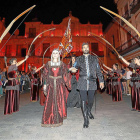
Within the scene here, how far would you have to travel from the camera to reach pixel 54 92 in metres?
3.35

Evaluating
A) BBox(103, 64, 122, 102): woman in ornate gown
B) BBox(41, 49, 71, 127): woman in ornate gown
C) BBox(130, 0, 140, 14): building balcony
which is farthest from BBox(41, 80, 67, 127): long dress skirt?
BBox(130, 0, 140, 14): building balcony

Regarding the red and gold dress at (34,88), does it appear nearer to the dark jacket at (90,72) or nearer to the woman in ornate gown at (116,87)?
the woman in ornate gown at (116,87)

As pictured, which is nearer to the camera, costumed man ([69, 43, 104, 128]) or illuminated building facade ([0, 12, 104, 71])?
costumed man ([69, 43, 104, 128])

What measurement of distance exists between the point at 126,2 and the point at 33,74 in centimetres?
1746

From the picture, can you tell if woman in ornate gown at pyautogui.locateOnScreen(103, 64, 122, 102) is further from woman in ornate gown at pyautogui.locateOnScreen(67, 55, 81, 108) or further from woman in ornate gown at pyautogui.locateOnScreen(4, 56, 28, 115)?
woman in ornate gown at pyautogui.locateOnScreen(4, 56, 28, 115)

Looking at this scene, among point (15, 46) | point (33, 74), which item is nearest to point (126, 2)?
point (33, 74)

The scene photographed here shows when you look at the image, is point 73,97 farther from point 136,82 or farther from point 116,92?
point 116,92

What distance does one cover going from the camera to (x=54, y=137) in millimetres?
2598

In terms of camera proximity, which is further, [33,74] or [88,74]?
[33,74]

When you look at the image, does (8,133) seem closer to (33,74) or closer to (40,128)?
(40,128)

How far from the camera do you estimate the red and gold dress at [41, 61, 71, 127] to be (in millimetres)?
3203

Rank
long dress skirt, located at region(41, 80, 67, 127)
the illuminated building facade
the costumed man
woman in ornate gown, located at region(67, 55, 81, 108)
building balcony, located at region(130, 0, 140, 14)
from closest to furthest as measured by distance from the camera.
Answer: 1. long dress skirt, located at region(41, 80, 67, 127)
2. the costumed man
3. woman in ornate gown, located at region(67, 55, 81, 108)
4. building balcony, located at region(130, 0, 140, 14)
5. the illuminated building facade

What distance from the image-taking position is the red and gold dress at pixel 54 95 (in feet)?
10.5

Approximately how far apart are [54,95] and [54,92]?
3.1 inches
